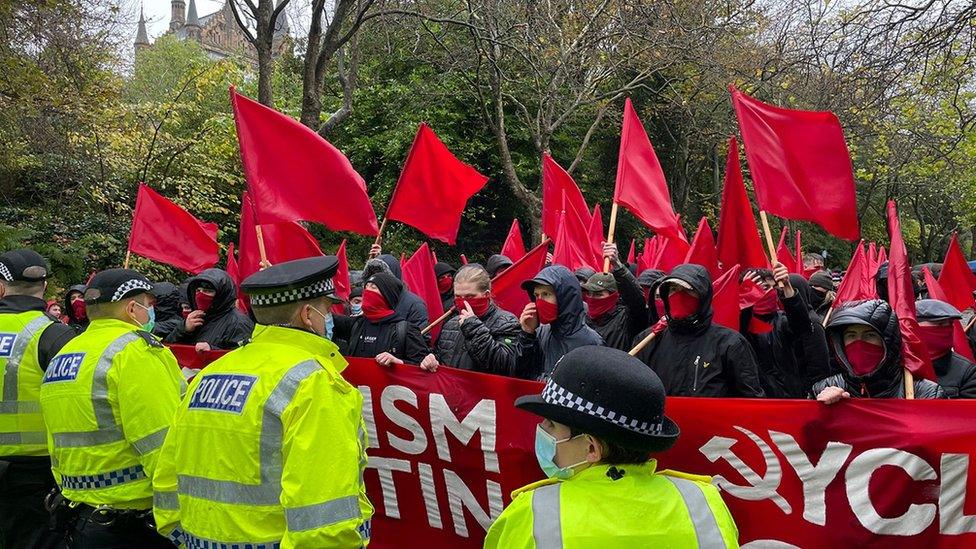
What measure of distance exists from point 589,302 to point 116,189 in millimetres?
16220

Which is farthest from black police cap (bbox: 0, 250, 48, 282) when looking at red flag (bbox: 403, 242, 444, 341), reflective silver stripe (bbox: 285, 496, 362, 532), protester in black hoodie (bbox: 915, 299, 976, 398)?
protester in black hoodie (bbox: 915, 299, 976, 398)

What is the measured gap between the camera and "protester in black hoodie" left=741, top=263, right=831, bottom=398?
5.36 meters

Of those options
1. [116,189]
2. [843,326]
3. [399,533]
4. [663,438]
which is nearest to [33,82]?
[116,189]

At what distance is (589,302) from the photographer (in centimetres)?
633

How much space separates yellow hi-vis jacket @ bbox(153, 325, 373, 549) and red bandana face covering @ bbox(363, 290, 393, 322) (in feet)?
11.1

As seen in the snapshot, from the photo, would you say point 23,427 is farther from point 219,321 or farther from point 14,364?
point 219,321

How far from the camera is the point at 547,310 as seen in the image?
528 centimetres

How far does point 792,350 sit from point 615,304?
1.38 metres

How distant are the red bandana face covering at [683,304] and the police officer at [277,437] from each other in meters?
2.51

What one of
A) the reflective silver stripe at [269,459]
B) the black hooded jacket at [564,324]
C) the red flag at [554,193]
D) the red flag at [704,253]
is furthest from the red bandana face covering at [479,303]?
the red flag at [554,193]

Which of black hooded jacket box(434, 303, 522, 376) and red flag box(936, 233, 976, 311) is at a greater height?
red flag box(936, 233, 976, 311)

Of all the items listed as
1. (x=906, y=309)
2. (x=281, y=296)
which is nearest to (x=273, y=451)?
(x=281, y=296)

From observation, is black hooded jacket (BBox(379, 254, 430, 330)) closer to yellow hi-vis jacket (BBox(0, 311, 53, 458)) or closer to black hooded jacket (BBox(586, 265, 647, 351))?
black hooded jacket (BBox(586, 265, 647, 351))

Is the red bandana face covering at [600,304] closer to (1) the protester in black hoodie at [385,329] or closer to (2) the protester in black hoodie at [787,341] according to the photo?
(2) the protester in black hoodie at [787,341]
